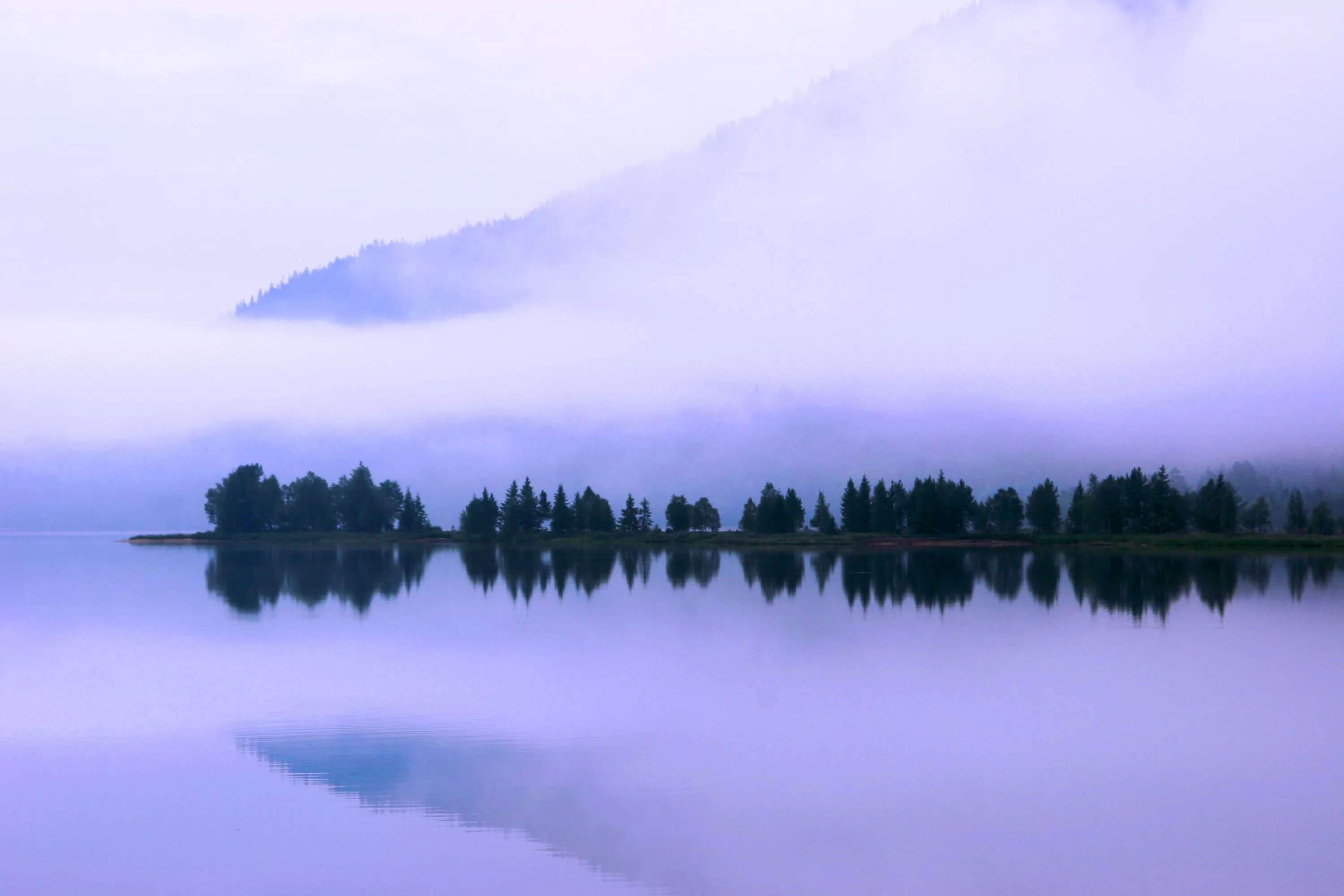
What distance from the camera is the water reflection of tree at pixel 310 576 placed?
39250 millimetres

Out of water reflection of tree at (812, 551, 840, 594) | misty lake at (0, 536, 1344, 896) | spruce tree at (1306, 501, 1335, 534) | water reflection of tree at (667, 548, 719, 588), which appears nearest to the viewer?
misty lake at (0, 536, 1344, 896)

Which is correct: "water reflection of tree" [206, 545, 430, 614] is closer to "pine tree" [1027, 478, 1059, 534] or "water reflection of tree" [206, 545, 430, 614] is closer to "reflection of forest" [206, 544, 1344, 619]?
"reflection of forest" [206, 544, 1344, 619]

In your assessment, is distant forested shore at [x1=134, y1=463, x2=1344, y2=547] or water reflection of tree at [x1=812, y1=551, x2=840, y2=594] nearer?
water reflection of tree at [x1=812, y1=551, x2=840, y2=594]

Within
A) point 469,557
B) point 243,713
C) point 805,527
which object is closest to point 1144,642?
point 243,713

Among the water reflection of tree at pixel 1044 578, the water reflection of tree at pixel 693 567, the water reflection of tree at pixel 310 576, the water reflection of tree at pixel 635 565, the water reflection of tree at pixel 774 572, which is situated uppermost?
the water reflection of tree at pixel 310 576

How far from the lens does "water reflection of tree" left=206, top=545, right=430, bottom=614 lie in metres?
39.2

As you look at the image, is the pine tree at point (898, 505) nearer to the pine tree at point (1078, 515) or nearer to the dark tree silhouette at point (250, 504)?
the pine tree at point (1078, 515)

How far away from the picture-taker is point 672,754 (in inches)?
574

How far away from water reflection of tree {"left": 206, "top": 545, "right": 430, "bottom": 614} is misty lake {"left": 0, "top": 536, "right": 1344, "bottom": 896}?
687 cm

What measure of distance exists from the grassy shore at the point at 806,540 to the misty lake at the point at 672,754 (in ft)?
214

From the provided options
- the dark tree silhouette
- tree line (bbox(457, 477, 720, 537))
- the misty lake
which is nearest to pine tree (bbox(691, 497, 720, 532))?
tree line (bbox(457, 477, 720, 537))

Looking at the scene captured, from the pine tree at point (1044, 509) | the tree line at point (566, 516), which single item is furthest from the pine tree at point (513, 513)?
the pine tree at point (1044, 509)

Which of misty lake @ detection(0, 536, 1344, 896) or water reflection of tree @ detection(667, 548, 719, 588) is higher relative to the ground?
water reflection of tree @ detection(667, 548, 719, 588)

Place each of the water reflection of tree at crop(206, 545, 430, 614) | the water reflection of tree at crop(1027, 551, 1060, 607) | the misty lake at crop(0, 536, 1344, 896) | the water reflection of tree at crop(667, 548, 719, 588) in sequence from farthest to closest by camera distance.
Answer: the water reflection of tree at crop(667, 548, 719, 588), the water reflection of tree at crop(1027, 551, 1060, 607), the water reflection of tree at crop(206, 545, 430, 614), the misty lake at crop(0, 536, 1344, 896)
